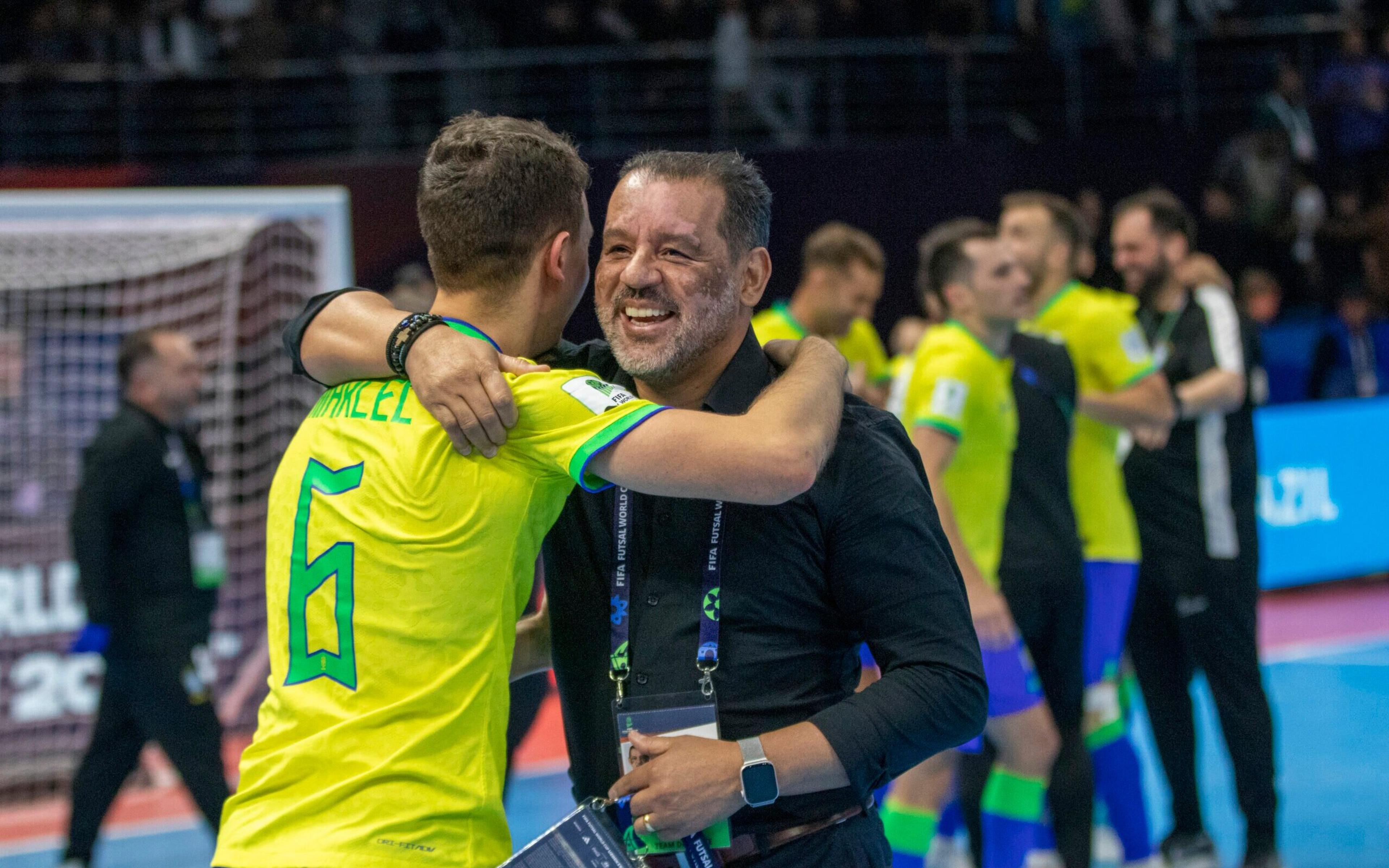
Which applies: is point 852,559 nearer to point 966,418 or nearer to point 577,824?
point 577,824

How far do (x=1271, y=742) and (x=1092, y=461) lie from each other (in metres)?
1.17

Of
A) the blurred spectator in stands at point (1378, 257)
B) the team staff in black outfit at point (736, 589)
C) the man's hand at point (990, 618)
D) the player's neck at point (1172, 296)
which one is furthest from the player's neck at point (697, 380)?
the blurred spectator in stands at point (1378, 257)

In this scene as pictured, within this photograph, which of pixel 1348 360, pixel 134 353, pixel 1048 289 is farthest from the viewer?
pixel 1348 360

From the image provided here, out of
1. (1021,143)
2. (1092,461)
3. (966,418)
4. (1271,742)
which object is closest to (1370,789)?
(1271,742)

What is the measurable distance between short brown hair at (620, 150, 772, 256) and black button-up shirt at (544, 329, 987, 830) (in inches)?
13.5

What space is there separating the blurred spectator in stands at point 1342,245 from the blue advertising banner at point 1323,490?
101 inches

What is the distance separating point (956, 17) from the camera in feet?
40.2

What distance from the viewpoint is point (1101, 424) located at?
497cm

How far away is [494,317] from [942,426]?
2303 mm

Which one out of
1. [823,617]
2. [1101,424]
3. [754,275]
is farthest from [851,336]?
[823,617]

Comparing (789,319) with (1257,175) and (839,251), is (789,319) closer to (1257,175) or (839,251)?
(839,251)

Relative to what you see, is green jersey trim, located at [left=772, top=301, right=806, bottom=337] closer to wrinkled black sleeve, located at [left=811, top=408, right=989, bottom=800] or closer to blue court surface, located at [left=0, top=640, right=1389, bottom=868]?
blue court surface, located at [left=0, top=640, right=1389, bottom=868]

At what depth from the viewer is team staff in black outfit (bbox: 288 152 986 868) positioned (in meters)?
1.95

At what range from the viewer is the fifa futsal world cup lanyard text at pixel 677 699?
1.96m
